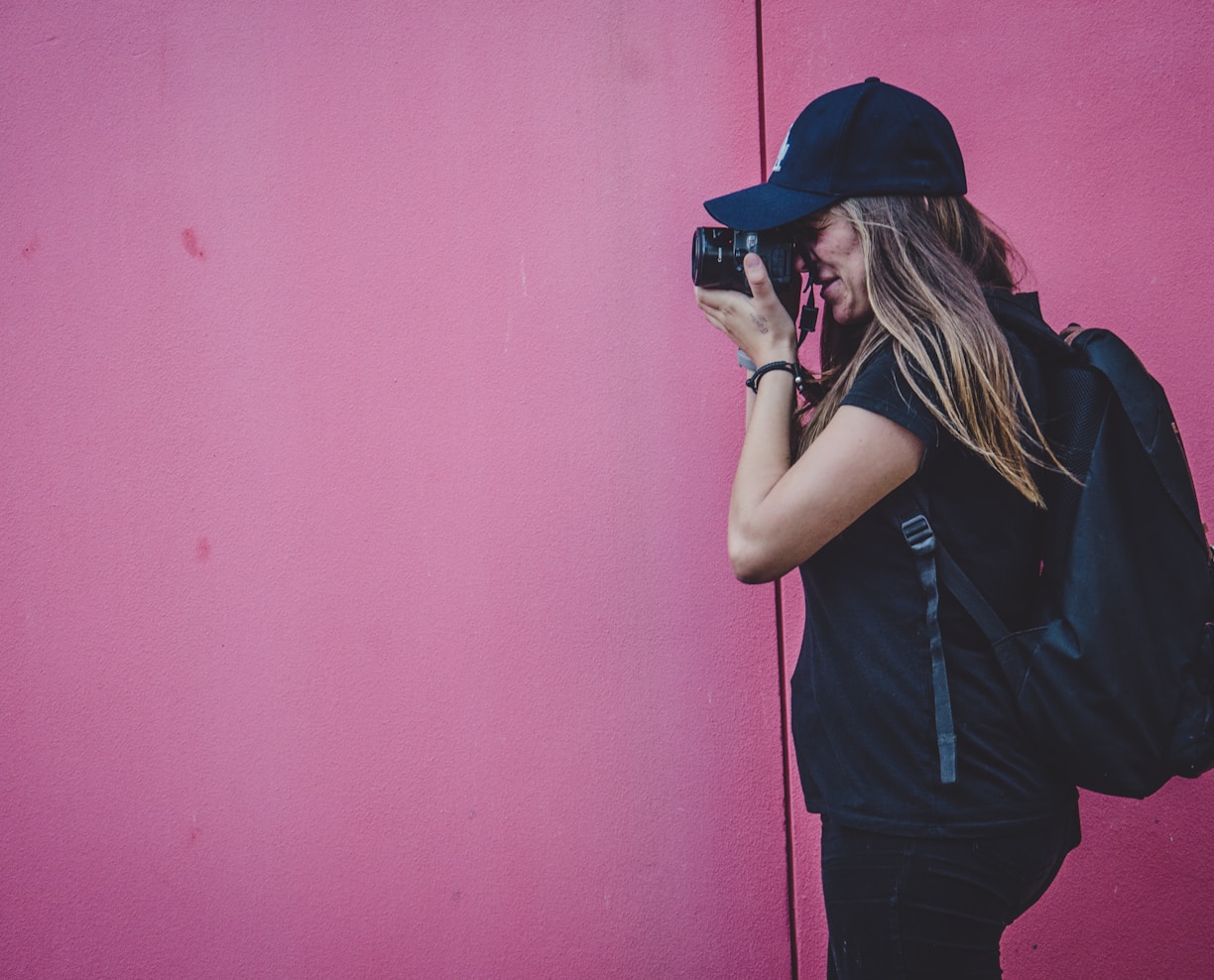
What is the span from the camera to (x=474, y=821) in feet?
6.00

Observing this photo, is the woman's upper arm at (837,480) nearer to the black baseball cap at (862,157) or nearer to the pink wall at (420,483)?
the black baseball cap at (862,157)

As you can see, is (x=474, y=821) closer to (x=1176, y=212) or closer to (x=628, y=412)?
(x=628, y=412)

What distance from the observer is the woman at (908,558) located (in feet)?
3.54

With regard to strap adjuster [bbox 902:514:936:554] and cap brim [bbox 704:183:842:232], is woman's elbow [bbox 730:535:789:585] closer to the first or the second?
strap adjuster [bbox 902:514:936:554]

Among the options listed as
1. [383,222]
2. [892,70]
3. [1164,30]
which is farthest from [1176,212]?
[383,222]

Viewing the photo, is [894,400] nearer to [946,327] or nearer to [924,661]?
[946,327]

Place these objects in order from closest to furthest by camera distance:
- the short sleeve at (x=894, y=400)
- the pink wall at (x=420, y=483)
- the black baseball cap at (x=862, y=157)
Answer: the short sleeve at (x=894, y=400)
the black baseball cap at (x=862, y=157)
the pink wall at (x=420, y=483)

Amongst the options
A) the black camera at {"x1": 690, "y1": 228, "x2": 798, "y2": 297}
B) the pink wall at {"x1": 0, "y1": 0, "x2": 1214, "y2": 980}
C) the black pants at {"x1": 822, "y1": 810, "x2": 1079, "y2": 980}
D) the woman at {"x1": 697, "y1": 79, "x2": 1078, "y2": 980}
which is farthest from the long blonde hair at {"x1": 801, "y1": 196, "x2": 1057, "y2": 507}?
the pink wall at {"x1": 0, "y1": 0, "x2": 1214, "y2": 980}

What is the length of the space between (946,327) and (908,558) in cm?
26

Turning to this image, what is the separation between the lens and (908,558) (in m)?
1.11

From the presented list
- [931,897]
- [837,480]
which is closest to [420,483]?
[837,480]

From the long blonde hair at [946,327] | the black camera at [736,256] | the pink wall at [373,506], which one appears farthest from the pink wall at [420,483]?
the long blonde hair at [946,327]

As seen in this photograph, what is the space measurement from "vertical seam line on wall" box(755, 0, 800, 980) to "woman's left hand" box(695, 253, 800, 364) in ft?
1.83

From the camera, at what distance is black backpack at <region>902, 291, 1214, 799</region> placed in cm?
108
